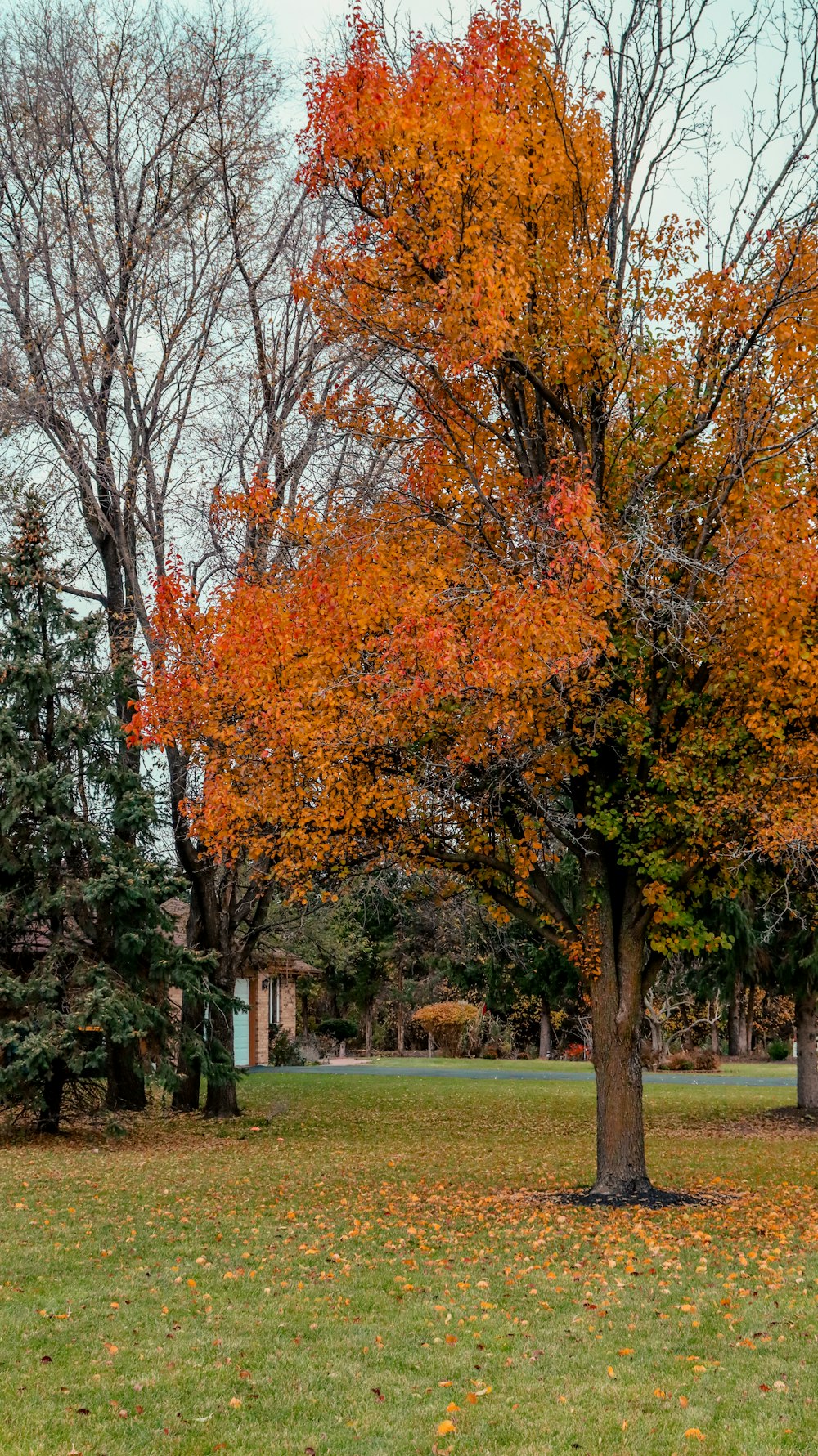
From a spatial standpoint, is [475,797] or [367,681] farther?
[475,797]

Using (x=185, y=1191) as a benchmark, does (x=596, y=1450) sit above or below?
above

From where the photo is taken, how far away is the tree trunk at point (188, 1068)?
1797cm

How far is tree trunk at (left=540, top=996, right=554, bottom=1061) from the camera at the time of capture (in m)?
39.5

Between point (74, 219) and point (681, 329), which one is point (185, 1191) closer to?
point (681, 329)

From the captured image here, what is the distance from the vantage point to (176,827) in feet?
63.7

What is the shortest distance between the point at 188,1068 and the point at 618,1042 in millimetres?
9560

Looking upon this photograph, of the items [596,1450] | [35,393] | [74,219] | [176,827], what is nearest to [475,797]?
[596,1450]

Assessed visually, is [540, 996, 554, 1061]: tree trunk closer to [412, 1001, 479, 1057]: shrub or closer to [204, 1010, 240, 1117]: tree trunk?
[412, 1001, 479, 1057]: shrub

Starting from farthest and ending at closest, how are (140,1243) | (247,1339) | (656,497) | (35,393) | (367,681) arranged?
(35,393), (656,497), (367,681), (140,1243), (247,1339)

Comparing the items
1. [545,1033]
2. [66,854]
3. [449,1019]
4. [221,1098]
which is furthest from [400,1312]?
[545,1033]

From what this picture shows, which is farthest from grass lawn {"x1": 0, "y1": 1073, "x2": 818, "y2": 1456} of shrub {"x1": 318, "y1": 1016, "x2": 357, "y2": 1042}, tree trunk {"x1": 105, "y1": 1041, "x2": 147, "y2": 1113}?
shrub {"x1": 318, "y1": 1016, "x2": 357, "y2": 1042}

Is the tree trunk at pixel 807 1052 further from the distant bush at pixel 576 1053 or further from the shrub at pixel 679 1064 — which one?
the distant bush at pixel 576 1053

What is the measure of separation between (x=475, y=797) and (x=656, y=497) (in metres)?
3.20

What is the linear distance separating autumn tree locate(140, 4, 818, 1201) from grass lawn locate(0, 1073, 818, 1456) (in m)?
2.29
